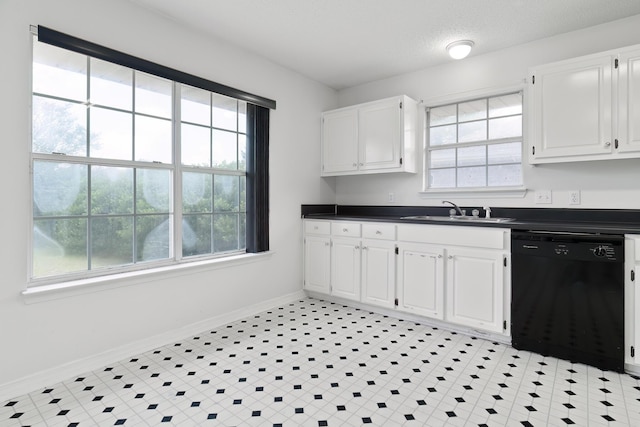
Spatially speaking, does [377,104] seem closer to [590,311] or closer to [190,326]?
[590,311]

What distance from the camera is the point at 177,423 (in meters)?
1.77

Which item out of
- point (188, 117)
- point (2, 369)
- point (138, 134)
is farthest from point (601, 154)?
point (2, 369)

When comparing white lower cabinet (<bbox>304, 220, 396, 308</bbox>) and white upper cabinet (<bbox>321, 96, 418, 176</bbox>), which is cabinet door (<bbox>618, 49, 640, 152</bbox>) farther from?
white lower cabinet (<bbox>304, 220, 396, 308</bbox>)

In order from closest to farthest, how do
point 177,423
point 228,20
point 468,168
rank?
1. point 177,423
2. point 228,20
3. point 468,168

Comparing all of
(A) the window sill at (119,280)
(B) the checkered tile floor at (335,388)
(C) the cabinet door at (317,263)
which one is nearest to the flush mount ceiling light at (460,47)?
(C) the cabinet door at (317,263)

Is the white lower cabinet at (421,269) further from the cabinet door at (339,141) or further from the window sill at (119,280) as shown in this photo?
the window sill at (119,280)

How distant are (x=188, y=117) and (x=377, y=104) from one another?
1928 mm

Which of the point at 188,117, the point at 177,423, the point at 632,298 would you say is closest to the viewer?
the point at 177,423

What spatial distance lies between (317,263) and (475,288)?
1.68m

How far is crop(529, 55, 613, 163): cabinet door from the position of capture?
2.60m

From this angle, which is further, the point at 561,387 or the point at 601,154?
the point at 601,154

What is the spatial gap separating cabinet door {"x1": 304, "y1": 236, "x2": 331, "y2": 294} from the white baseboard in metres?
0.71

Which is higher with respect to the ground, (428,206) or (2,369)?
(428,206)

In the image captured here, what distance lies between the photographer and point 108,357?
2.43 meters
